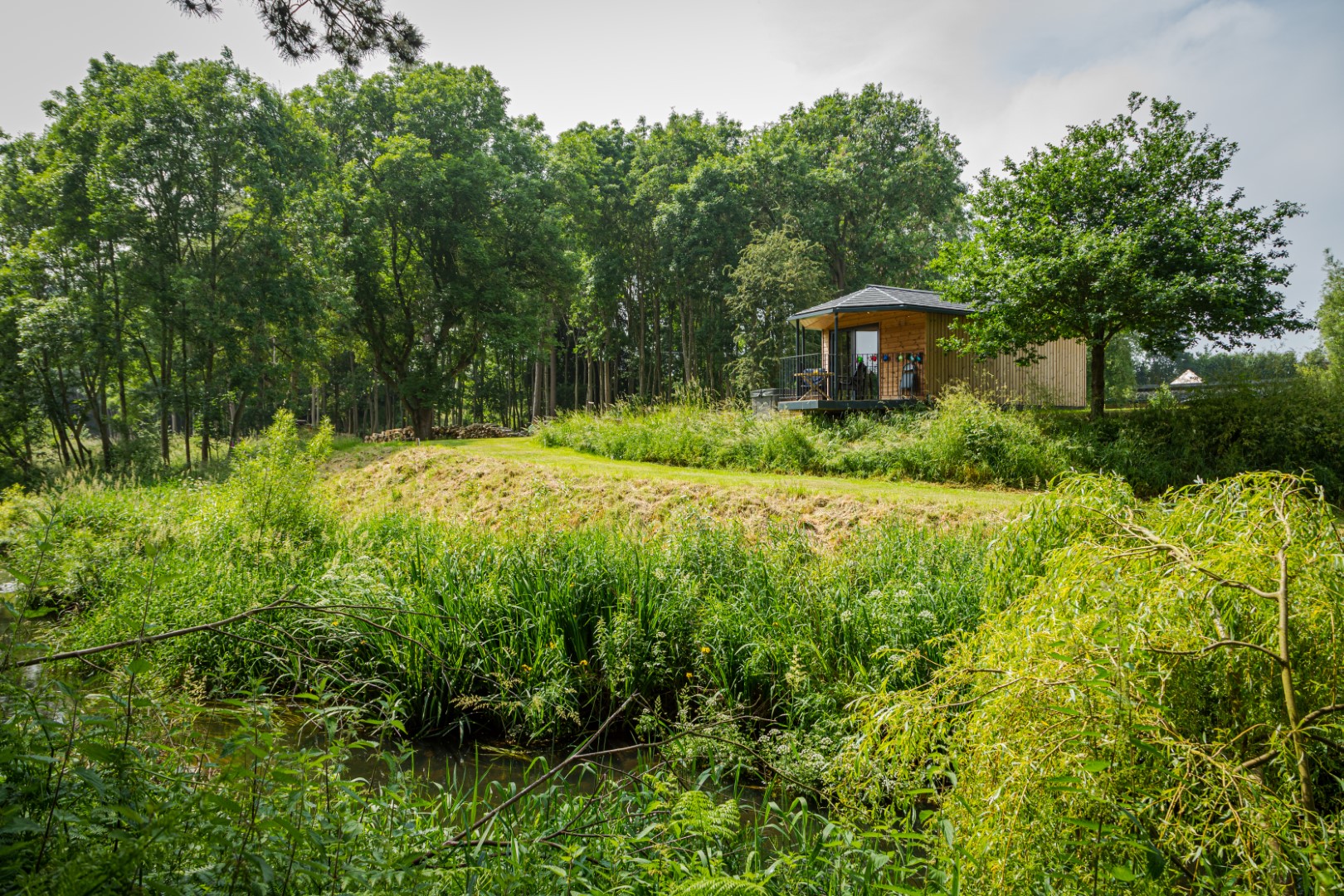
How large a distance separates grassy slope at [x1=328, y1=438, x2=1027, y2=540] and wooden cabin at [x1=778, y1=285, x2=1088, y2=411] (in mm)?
6973

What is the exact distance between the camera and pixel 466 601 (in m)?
5.50

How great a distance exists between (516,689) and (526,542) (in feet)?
4.96

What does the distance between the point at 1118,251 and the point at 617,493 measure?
9.67m

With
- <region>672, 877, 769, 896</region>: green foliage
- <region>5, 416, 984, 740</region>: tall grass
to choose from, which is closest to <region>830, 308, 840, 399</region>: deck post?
<region>5, 416, 984, 740</region>: tall grass

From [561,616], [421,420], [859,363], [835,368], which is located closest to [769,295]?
[859,363]

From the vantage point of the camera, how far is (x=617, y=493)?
1017 cm

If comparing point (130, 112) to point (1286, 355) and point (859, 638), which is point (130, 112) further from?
point (1286, 355)

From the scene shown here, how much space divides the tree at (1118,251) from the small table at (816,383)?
4759 mm

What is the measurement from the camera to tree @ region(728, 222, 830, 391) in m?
25.2

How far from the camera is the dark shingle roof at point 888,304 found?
18.1 meters

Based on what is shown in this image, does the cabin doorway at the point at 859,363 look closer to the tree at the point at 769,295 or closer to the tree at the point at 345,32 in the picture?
the tree at the point at 769,295

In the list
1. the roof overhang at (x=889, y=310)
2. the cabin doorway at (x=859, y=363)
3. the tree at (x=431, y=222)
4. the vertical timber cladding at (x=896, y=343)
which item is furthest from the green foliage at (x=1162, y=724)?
the tree at (x=431, y=222)

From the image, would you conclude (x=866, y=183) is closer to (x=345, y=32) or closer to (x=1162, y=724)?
(x=345, y=32)

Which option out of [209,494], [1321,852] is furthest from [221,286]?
[1321,852]
